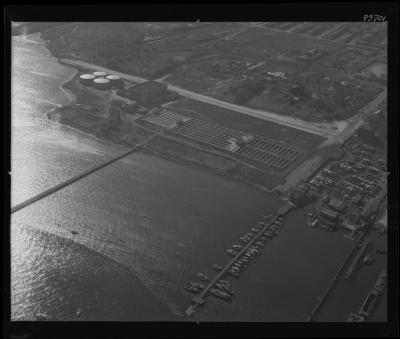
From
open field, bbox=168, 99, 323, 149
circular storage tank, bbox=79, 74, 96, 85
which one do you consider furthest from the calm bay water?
circular storage tank, bbox=79, 74, 96, 85

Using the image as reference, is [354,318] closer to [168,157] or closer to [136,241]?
[136,241]

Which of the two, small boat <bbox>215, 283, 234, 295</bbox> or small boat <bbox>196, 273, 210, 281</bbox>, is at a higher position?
small boat <bbox>196, 273, 210, 281</bbox>

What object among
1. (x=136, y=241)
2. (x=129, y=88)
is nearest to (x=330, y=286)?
(x=136, y=241)

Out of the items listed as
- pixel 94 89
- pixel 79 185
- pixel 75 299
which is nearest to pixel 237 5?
pixel 79 185

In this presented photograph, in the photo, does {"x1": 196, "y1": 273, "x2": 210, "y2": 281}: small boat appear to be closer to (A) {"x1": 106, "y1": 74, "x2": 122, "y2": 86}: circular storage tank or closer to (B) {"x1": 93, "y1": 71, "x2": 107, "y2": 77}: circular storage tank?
(A) {"x1": 106, "y1": 74, "x2": 122, "y2": 86}: circular storage tank

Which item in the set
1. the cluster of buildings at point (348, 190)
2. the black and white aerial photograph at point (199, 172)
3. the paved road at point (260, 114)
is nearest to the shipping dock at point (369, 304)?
the black and white aerial photograph at point (199, 172)

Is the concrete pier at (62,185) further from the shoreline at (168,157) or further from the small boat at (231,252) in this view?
the small boat at (231,252)

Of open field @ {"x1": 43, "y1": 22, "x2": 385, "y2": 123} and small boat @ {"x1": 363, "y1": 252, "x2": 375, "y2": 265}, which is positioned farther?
open field @ {"x1": 43, "y1": 22, "x2": 385, "y2": 123}
